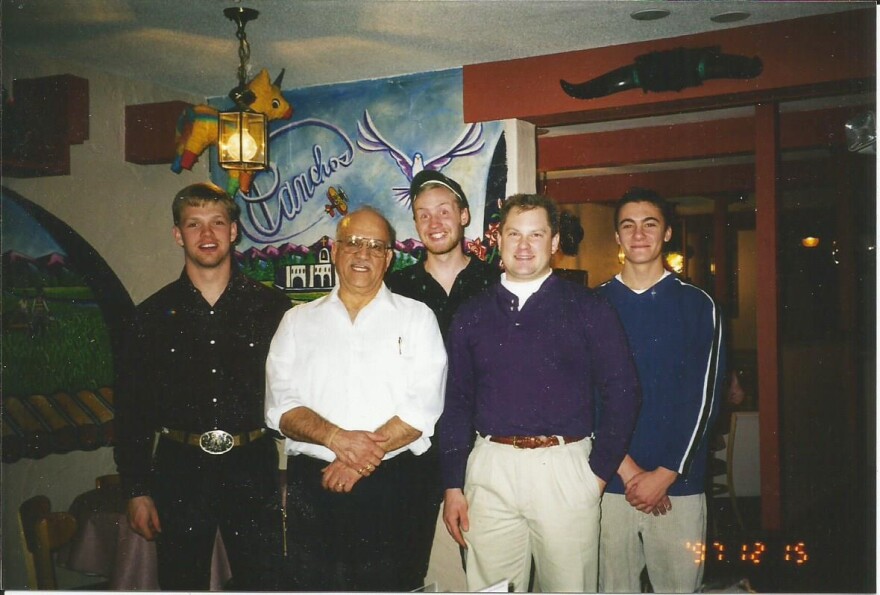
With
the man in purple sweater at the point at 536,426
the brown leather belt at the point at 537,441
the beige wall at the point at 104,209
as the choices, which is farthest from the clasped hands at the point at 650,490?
the beige wall at the point at 104,209

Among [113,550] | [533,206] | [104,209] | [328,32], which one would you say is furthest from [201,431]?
[328,32]

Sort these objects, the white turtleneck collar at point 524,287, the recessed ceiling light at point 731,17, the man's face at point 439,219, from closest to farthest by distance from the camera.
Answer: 1. the white turtleneck collar at point 524,287
2. the recessed ceiling light at point 731,17
3. the man's face at point 439,219

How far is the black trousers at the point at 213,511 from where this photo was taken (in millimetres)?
2746

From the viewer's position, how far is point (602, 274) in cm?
273

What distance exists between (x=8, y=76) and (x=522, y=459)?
2538 millimetres

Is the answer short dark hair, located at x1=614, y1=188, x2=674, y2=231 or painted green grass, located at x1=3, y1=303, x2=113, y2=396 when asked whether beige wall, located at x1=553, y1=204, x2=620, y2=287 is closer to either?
short dark hair, located at x1=614, y1=188, x2=674, y2=231

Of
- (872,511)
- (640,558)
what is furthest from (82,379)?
(872,511)

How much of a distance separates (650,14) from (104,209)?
234 centimetres

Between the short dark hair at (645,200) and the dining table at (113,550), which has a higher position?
the short dark hair at (645,200)

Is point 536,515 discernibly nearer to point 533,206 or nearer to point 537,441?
point 537,441

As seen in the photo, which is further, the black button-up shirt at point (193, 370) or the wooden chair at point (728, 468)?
the wooden chair at point (728, 468)

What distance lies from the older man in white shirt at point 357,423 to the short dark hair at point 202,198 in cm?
55

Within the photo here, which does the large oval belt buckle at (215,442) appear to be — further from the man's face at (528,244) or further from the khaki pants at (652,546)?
the khaki pants at (652,546)

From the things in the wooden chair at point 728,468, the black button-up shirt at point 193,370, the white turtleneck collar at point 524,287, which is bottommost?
the wooden chair at point 728,468
